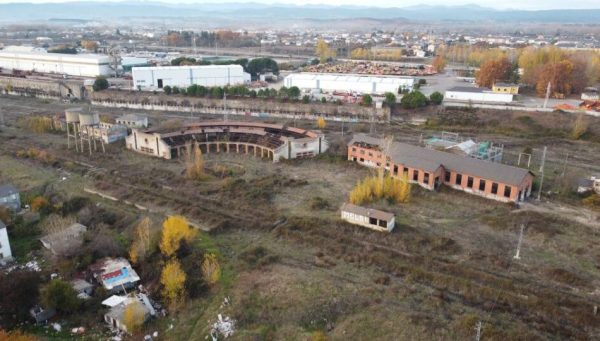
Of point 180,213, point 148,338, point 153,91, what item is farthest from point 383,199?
point 153,91

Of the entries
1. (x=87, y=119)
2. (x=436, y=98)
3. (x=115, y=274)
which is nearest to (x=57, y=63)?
(x=87, y=119)

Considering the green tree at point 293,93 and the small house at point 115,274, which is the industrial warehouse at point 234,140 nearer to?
the green tree at point 293,93

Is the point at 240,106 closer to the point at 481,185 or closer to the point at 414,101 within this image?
the point at 414,101

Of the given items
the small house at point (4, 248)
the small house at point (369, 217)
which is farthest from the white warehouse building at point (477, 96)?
the small house at point (4, 248)

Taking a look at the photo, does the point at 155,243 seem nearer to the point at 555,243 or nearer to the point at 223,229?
the point at 223,229

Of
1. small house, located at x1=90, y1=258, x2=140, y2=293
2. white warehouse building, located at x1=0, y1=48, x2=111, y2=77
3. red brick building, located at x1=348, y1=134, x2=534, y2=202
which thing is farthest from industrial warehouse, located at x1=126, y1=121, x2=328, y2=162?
white warehouse building, located at x1=0, y1=48, x2=111, y2=77
